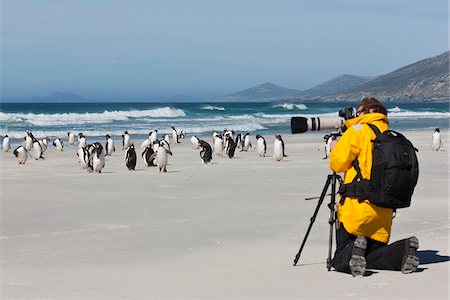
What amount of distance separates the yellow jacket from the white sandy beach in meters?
0.37

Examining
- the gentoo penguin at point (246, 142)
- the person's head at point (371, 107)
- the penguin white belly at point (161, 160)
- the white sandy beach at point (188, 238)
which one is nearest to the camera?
the white sandy beach at point (188, 238)

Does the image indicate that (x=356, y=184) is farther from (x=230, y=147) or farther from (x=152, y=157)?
(x=230, y=147)

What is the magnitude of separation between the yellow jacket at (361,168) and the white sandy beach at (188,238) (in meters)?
0.37

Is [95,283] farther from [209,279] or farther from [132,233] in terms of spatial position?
[132,233]

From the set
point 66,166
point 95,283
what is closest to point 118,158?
point 66,166

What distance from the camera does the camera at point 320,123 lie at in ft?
20.7

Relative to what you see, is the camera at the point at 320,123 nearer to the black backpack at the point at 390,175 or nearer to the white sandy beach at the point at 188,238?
the black backpack at the point at 390,175

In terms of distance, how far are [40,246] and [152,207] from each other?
318 cm

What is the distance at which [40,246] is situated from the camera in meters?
8.09

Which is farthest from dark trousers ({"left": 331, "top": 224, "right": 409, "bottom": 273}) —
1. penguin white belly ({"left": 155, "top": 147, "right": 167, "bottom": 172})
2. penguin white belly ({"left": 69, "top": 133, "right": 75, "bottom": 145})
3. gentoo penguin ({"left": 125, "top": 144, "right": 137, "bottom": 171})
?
penguin white belly ({"left": 69, "top": 133, "right": 75, "bottom": 145})

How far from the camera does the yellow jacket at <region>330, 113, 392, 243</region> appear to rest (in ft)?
20.2

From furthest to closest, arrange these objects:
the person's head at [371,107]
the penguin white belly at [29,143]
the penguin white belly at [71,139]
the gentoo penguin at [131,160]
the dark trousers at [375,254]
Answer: the penguin white belly at [71,139] → the penguin white belly at [29,143] → the gentoo penguin at [131,160] → the person's head at [371,107] → the dark trousers at [375,254]

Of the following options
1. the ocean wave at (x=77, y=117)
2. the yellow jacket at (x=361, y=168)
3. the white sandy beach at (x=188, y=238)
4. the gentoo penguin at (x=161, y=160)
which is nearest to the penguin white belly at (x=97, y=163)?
the white sandy beach at (x=188, y=238)

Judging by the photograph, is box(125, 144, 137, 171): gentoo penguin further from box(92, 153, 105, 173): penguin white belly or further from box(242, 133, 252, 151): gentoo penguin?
box(242, 133, 252, 151): gentoo penguin
